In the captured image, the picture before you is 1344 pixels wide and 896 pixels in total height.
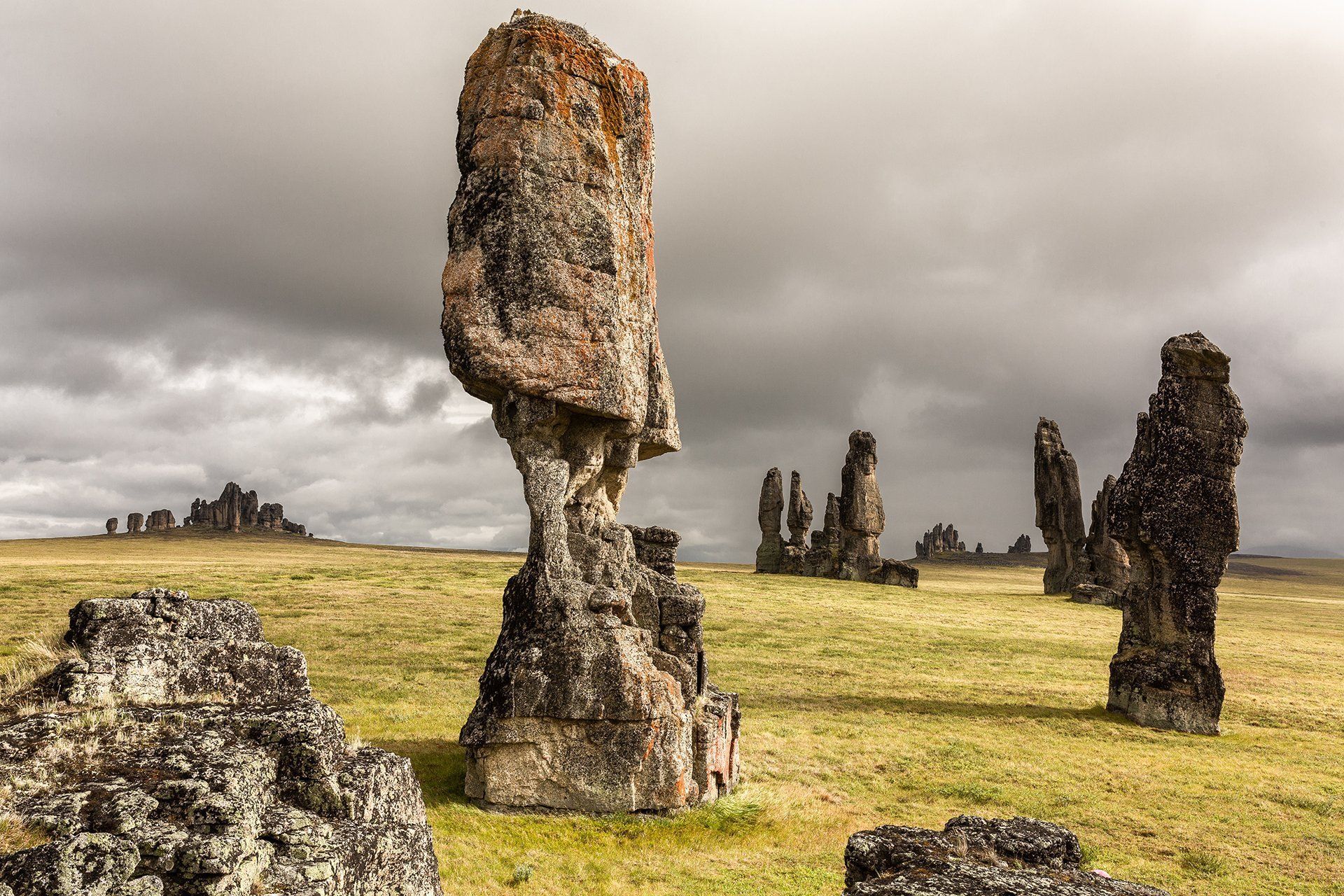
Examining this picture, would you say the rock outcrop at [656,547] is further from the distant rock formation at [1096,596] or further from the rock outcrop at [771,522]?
the rock outcrop at [771,522]

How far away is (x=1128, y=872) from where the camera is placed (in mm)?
9852

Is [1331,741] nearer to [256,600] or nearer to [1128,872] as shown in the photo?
[1128,872]

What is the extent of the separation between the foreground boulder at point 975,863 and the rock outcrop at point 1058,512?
176 ft

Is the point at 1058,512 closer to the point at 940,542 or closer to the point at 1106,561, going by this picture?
the point at 1106,561

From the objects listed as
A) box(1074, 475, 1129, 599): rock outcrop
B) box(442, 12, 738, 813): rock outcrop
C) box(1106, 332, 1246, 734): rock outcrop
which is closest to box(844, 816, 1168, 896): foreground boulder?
box(442, 12, 738, 813): rock outcrop

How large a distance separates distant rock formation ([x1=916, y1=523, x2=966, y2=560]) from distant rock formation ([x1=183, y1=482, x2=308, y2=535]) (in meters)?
101

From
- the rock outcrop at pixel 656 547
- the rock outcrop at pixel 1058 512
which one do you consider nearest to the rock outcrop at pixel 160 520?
the rock outcrop at pixel 1058 512

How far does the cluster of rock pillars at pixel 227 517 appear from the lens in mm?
141875

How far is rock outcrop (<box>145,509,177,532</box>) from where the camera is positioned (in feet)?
484

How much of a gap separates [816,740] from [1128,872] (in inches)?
244

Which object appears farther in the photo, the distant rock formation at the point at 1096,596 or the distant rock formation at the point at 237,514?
the distant rock formation at the point at 237,514

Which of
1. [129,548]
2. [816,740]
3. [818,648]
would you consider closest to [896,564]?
[818,648]

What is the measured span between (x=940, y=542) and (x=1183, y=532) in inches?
5409

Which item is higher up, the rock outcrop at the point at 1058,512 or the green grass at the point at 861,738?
the rock outcrop at the point at 1058,512
